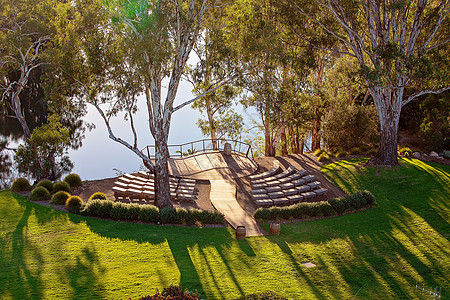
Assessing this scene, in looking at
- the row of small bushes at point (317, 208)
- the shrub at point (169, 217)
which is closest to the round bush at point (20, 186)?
the shrub at point (169, 217)

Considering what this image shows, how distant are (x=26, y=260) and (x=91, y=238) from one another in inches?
106

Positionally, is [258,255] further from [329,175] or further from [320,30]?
[320,30]

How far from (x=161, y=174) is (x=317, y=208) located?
811 cm

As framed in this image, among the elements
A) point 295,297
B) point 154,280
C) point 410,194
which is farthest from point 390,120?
point 154,280

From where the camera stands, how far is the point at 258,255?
15.9 metres

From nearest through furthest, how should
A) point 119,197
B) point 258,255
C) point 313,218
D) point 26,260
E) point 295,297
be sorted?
1. point 295,297
2. point 26,260
3. point 258,255
4. point 313,218
5. point 119,197

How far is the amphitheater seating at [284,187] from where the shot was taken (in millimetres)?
22453

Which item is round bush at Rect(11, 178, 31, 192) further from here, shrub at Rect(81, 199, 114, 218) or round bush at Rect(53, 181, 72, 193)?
shrub at Rect(81, 199, 114, 218)

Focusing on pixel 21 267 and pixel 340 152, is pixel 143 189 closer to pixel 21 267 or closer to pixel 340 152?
pixel 21 267

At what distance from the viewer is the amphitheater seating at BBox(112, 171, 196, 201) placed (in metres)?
22.2

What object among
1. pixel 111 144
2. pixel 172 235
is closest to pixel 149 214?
pixel 172 235

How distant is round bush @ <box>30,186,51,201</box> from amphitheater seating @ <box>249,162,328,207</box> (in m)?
11.1

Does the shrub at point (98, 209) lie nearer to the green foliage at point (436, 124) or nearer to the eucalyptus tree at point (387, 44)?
the eucalyptus tree at point (387, 44)

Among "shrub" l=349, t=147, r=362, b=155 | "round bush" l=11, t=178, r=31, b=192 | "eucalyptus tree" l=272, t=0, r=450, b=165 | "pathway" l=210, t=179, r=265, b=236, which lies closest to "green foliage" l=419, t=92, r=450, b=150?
"eucalyptus tree" l=272, t=0, r=450, b=165
